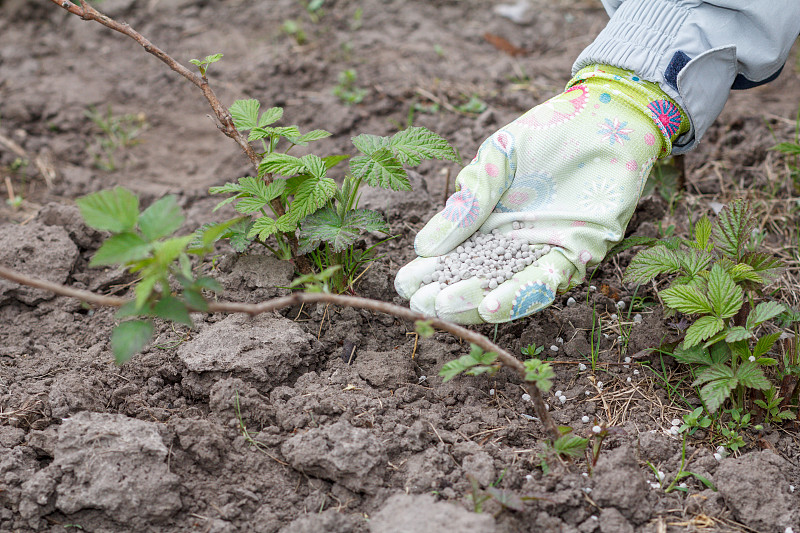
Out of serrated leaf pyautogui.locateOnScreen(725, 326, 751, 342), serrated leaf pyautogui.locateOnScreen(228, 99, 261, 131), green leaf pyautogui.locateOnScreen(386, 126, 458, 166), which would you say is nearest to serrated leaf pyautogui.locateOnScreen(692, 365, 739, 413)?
serrated leaf pyautogui.locateOnScreen(725, 326, 751, 342)

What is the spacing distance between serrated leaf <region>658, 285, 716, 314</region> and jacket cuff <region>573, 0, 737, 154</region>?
621 mm

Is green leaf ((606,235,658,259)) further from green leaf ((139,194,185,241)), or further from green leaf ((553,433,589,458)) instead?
green leaf ((139,194,185,241))

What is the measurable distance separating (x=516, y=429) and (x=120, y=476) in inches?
39.2

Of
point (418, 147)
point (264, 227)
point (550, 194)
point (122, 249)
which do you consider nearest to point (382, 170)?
point (418, 147)

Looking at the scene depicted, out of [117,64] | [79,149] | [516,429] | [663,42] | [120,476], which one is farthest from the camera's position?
[117,64]

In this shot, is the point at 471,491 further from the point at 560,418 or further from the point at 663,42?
the point at 663,42

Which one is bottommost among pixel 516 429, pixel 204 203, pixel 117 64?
pixel 516 429

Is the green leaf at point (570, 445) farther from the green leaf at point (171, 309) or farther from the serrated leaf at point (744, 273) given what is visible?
the green leaf at point (171, 309)

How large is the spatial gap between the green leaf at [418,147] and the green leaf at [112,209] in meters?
0.82

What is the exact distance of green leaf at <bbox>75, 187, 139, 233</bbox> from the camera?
1459 mm

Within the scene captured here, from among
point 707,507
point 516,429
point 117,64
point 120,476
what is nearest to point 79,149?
point 117,64

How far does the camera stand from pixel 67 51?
4.24 m

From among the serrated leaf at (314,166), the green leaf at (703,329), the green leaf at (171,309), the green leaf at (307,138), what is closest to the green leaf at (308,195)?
the serrated leaf at (314,166)

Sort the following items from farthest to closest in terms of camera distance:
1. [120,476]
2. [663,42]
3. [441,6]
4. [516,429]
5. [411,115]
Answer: [441,6] < [411,115] < [663,42] < [516,429] < [120,476]
